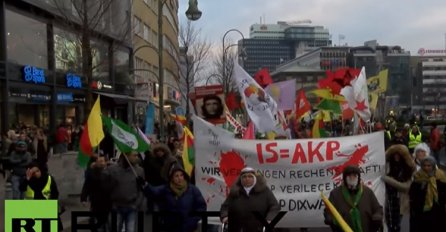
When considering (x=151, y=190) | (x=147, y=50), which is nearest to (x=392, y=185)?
(x=151, y=190)

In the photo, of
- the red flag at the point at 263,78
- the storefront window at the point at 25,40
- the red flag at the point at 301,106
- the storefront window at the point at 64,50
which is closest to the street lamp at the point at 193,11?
the red flag at the point at 301,106

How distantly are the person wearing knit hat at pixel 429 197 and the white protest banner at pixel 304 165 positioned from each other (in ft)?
2.97

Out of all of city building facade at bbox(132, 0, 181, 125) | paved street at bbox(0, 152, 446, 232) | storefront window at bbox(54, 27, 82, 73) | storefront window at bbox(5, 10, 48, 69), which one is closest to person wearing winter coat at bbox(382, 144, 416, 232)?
paved street at bbox(0, 152, 446, 232)

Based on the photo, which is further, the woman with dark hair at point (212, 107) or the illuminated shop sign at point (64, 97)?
the illuminated shop sign at point (64, 97)

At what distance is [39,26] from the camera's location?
31.3 meters

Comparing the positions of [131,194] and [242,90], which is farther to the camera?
[242,90]

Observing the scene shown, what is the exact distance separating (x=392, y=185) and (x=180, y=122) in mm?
10037

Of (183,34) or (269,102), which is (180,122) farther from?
(183,34)

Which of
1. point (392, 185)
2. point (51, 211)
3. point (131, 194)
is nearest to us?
point (51, 211)

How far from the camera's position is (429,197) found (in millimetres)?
8094

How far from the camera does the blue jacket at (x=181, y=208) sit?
23.0 ft

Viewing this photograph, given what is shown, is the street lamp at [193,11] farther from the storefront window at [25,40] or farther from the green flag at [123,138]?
the green flag at [123,138]

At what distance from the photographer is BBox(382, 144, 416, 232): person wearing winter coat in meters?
8.94

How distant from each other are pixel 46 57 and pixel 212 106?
20318 mm
